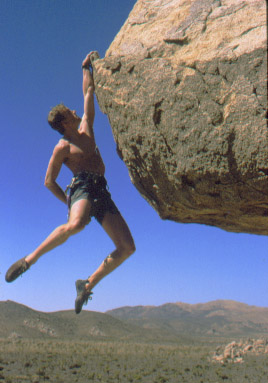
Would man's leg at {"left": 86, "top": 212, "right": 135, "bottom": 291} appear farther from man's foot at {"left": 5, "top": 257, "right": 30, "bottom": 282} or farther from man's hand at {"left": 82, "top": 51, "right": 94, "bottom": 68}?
man's hand at {"left": 82, "top": 51, "right": 94, "bottom": 68}

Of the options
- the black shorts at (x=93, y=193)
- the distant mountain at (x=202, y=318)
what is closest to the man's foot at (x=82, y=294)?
the black shorts at (x=93, y=193)

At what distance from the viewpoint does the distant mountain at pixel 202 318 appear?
253 feet

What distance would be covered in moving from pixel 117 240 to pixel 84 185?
805mm

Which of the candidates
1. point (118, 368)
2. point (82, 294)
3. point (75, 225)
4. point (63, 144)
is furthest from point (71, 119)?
point (118, 368)

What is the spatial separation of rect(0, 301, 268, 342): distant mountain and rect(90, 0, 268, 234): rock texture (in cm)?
4087

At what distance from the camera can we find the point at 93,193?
4281 mm

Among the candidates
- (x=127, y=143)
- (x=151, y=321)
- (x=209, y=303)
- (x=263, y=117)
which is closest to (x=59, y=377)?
(x=127, y=143)

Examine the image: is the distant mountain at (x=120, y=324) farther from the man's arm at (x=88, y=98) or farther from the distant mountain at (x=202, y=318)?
the man's arm at (x=88, y=98)

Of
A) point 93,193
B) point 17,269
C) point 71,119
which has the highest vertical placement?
point 71,119

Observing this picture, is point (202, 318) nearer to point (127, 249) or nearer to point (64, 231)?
point (127, 249)

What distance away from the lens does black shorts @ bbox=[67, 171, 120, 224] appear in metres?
4.23

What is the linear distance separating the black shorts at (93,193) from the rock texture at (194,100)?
628 mm

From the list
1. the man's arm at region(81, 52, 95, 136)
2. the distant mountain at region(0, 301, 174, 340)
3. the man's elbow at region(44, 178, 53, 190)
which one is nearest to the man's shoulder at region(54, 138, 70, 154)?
the man's arm at region(81, 52, 95, 136)

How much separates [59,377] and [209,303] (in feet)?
365
